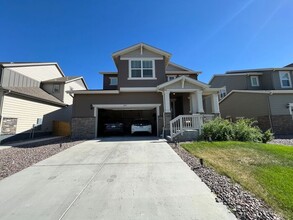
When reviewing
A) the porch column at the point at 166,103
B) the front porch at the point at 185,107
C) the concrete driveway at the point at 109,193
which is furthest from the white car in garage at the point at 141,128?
the concrete driveway at the point at 109,193

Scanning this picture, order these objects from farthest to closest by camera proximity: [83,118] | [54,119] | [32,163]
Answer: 1. [54,119]
2. [83,118]
3. [32,163]

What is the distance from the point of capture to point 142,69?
12.9m

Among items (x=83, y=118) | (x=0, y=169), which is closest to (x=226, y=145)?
(x=0, y=169)

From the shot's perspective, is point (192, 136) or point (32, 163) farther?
point (192, 136)

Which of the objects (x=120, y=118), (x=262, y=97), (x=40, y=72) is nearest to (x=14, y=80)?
(x=40, y=72)

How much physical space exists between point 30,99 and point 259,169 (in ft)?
50.6

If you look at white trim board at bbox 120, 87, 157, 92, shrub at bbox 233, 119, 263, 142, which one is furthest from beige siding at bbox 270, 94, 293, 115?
white trim board at bbox 120, 87, 157, 92

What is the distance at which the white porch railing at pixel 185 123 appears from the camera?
31.4ft

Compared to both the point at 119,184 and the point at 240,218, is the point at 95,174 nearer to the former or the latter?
the point at 119,184

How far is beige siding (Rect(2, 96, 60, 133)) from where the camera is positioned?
1083 centimetres

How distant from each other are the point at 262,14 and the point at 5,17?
1555 centimetres

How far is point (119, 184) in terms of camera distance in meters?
3.65

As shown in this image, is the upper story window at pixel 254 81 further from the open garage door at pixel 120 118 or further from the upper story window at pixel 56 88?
the upper story window at pixel 56 88

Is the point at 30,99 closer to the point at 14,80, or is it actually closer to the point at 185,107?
the point at 14,80
